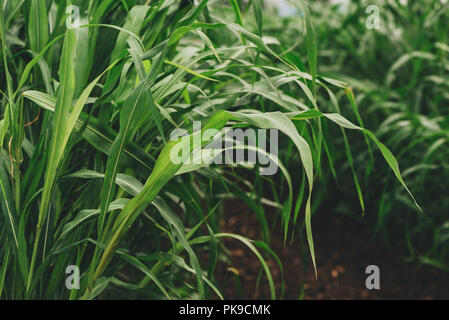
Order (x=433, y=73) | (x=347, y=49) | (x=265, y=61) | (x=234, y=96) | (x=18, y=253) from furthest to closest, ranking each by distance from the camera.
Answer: (x=347, y=49) → (x=433, y=73) → (x=265, y=61) → (x=234, y=96) → (x=18, y=253)

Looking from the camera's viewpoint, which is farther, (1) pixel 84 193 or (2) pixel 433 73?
(2) pixel 433 73

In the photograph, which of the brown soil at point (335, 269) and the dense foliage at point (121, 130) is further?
the brown soil at point (335, 269)

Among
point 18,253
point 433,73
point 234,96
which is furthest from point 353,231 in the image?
point 18,253

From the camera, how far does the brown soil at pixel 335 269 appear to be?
1284 mm

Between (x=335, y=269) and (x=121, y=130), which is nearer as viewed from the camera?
(x=121, y=130)

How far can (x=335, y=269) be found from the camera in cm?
142

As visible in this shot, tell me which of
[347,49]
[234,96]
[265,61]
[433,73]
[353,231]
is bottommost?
[234,96]

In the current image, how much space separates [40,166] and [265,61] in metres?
0.58

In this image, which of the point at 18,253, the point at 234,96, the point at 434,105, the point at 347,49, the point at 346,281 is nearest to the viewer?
the point at 18,253

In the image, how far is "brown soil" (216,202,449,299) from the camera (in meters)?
1.28

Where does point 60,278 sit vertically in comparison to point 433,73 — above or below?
below

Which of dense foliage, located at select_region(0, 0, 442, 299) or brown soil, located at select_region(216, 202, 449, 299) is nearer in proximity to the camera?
dense foliage, located at select_region(0, 0, 442, 299)

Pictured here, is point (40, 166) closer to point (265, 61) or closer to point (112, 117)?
point (112, 117)

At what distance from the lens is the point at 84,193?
73cm
